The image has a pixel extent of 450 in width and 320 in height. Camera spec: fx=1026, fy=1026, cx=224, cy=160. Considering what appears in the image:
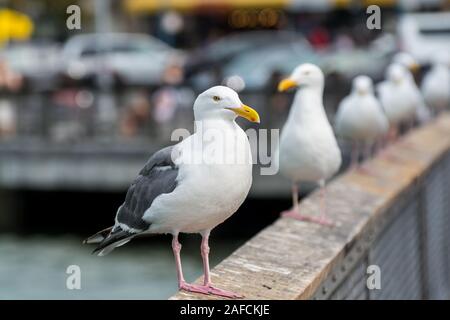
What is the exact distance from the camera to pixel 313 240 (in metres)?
5.91

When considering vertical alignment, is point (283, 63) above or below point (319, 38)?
below

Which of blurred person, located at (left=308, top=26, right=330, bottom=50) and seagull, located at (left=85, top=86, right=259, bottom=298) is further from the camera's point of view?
blurred person, located at (left=308, top=26, right=330, bottom=50)

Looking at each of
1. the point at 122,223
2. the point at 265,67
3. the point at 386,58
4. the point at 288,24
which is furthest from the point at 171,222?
the point at 288,24

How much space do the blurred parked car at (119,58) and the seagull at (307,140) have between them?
1966 centimetres

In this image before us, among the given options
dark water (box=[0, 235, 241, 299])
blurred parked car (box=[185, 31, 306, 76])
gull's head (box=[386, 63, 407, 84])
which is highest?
blurred parked car (box=[185, 31, 306, 76])

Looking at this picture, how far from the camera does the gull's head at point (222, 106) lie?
13.7 feet

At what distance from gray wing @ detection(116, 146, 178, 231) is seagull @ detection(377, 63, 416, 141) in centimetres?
654

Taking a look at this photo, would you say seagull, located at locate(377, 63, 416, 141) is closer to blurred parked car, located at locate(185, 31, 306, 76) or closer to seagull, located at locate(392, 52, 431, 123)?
seagull, located at locate(392, 52, 431, 123)

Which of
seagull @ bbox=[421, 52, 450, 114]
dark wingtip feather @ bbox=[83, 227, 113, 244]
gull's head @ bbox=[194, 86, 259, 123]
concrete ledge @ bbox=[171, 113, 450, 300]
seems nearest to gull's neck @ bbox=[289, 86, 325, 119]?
concrete ledge @ bbox=[171, 113, 450, 300]

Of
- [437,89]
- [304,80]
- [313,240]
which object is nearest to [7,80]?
[437,89]

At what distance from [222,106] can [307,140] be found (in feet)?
6.26

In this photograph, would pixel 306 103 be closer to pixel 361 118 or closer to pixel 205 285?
pixel 205 285

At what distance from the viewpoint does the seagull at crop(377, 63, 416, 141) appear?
10820mm
